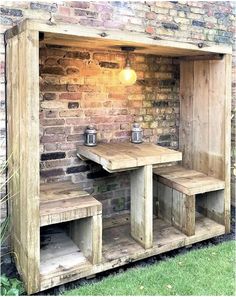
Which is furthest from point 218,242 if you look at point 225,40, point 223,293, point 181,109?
point 225,40

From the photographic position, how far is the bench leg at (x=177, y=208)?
133 inches

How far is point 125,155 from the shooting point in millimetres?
3143

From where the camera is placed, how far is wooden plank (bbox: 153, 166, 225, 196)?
3424 millimetres

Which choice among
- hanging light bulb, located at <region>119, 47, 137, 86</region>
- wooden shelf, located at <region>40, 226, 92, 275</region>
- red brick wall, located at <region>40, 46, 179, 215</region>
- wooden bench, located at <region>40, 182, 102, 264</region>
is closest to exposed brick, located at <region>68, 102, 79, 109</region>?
red brick wall, located at <region>40, 46, 179, 215</region>

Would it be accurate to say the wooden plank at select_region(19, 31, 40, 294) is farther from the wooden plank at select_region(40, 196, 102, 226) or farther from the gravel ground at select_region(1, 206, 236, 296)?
the gravel ground at select_region(1, 206, 236, 296)

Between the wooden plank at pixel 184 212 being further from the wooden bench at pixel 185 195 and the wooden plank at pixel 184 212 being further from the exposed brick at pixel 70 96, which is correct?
the exposed brick at pixel 70 96

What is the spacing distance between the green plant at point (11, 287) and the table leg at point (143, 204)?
1119mm

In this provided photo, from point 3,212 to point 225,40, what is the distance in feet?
11.1

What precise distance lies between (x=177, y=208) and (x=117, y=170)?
958 millimetres

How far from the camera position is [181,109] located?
4.28 m

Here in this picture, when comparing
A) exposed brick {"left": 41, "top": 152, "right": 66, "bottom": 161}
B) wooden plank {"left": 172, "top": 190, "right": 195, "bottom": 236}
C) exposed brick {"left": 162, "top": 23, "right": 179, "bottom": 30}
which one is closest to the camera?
wooden plank {"left": 172, "top": 190, "right": 195, "bottom": 236}

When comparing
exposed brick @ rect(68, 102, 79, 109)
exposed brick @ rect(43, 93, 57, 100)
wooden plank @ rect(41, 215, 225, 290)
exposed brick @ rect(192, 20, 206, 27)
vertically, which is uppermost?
exposed brick @ rect(192, 20, 206, 27)

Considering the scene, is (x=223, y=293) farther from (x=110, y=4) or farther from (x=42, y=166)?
(x=110, y=4)

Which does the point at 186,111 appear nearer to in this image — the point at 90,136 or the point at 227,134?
the point at 227,134
